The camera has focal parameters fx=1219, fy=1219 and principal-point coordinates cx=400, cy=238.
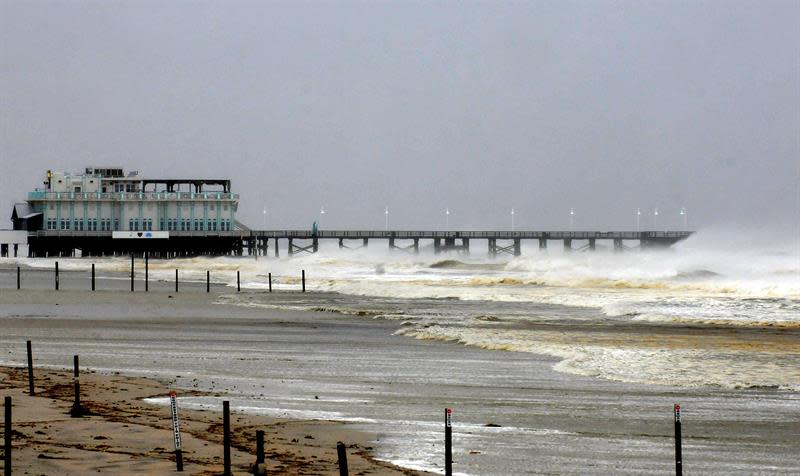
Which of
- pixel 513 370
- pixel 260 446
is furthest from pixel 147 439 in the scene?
pixel 513 370

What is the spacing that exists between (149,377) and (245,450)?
755 centimetres

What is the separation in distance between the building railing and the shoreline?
106m

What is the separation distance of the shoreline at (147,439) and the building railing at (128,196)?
10624 cm

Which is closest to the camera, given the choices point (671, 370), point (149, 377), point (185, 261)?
point (149, 377)

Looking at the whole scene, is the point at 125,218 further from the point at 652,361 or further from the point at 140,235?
the point at 652,361

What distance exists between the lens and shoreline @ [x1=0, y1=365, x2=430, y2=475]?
11.9 meters

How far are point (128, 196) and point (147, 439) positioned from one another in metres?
112

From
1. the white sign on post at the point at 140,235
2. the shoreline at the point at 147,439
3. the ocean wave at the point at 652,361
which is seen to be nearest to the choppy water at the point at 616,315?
the ocean wave at the point at 652,361

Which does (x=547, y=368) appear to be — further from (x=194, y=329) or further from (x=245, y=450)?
(x=194, y=329)

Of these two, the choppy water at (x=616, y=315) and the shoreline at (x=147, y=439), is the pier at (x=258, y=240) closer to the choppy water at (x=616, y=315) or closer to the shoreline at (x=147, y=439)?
the choppy water at (x=616, y=315)

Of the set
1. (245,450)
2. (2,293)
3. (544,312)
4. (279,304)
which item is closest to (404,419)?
(245,450)

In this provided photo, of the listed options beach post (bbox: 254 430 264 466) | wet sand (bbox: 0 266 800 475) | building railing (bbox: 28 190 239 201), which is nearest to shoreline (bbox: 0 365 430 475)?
beach post (bbox: 254 430 264 466)

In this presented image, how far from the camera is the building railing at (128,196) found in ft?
401

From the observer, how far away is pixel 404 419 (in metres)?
15.8
